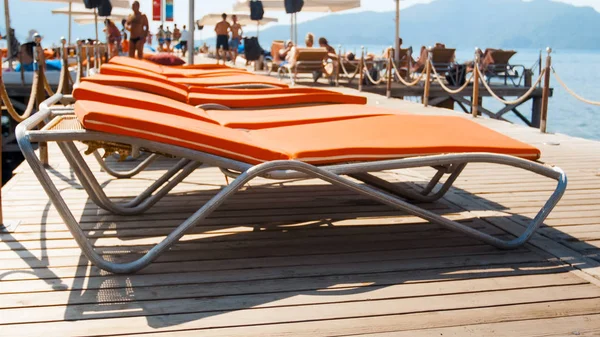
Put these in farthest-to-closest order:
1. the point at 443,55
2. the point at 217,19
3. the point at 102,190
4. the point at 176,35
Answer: the point at 176,35 < the point at 217,19 < the point at 443,55 < the point at 102,190

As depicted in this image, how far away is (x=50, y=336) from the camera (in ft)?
6.24

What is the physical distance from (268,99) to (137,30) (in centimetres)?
961

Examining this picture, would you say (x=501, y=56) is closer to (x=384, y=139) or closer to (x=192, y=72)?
(x=192, y=72)

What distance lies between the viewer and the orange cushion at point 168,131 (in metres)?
2.31

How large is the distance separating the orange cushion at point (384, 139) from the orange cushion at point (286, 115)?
0.11 m

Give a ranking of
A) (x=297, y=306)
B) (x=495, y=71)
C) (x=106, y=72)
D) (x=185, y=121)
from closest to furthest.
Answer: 1. (x=297, y=306)
2. (x=185, y=121)
3. (x=106, y=72)
4. (x=495, y=71)

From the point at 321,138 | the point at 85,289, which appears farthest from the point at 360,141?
the point at 85,289

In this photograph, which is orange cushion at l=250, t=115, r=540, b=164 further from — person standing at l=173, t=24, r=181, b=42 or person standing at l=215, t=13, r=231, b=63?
person standing at l=173, t=24, r=181, b=42

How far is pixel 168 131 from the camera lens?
7.82ft

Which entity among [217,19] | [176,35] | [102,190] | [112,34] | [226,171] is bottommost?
[102,190]

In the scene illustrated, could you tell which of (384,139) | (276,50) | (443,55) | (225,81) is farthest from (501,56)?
(384,139)

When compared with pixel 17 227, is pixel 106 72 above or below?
above

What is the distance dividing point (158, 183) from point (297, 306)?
1.46 metres

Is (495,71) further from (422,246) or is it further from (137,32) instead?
(422,246)
